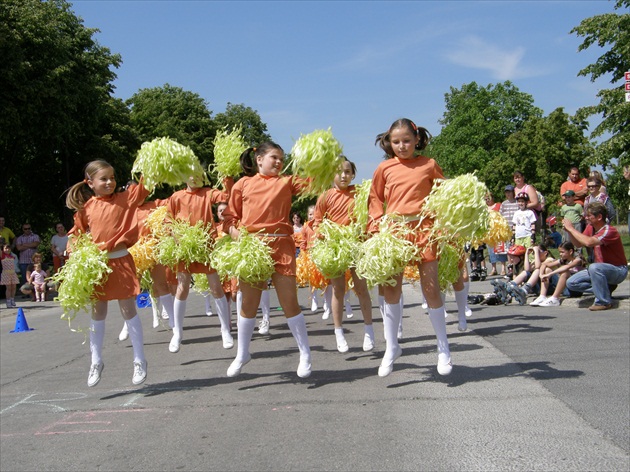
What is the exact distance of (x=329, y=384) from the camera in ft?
22.3

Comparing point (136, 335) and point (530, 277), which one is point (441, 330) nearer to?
point (136, 335)

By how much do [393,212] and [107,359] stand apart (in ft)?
16.9

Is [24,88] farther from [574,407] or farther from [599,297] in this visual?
[574,407]

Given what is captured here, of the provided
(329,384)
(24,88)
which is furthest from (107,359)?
(24,88)

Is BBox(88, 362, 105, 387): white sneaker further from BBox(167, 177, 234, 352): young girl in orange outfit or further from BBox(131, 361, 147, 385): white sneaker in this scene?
BBox(167, 177, 234, 352): young girl in orange outfit

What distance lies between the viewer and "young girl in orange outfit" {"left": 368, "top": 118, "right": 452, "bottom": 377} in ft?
18.1

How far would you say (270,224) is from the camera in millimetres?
6090

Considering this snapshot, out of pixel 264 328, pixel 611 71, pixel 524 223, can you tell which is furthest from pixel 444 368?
pixel 611 71

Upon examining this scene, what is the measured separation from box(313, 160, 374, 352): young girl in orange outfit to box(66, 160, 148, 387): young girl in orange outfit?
85.9 inches

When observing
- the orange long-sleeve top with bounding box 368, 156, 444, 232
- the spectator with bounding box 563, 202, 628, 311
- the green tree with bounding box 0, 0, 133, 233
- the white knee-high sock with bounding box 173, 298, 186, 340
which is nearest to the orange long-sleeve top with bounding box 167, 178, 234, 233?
the white knee-high sock with bounding box 173, 298, 186, 340

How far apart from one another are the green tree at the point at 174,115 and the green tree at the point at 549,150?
2451 centimetres

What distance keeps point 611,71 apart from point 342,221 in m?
29.7

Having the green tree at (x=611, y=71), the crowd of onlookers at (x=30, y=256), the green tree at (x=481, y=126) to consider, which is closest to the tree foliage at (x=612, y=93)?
the green tree at (x=611, y=71)

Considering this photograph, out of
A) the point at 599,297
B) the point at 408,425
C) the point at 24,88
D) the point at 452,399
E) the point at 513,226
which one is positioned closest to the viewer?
the point at 408,425
